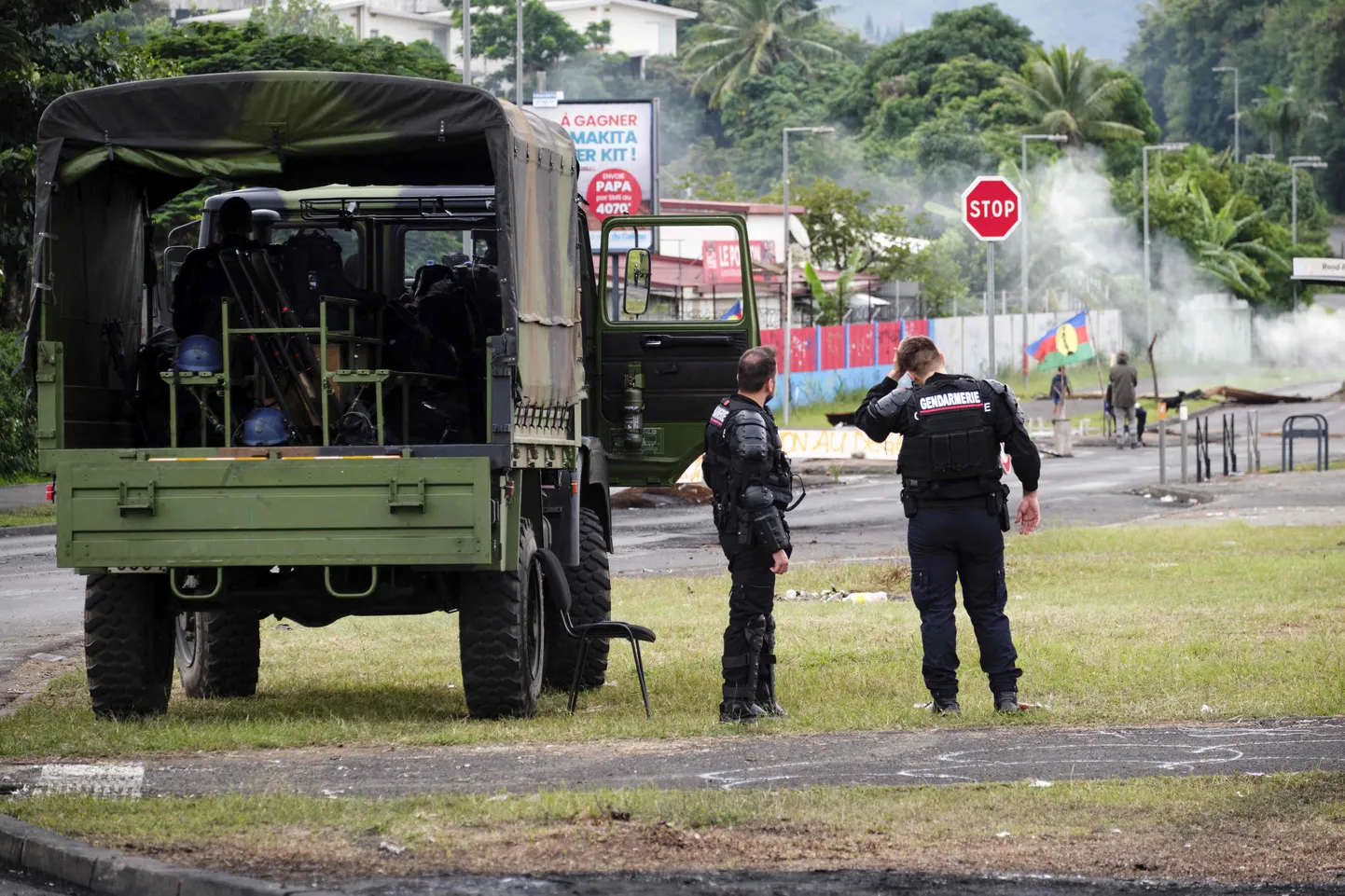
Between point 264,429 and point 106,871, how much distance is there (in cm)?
373

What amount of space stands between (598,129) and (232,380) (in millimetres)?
27628

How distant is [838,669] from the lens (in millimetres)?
11703

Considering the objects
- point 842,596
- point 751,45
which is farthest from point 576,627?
point 751,45

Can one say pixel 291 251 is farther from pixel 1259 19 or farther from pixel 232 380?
pixel 1259 19

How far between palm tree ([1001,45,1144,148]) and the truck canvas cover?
79049 mm

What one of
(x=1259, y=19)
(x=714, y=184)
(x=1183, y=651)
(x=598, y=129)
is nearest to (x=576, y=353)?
(x=1183, y=651)

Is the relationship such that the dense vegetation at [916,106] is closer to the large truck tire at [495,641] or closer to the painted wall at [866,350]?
the painted wall at [866,350]

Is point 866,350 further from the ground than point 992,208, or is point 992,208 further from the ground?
point 992,208

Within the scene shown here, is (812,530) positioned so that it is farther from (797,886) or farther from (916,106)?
(916,106)

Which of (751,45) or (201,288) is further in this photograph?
(751,45)

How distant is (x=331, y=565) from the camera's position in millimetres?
9383

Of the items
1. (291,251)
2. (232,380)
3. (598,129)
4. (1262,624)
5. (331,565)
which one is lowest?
(1262,624)

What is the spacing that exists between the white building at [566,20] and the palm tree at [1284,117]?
38.5 metres

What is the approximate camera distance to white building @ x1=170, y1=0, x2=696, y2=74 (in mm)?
137875
